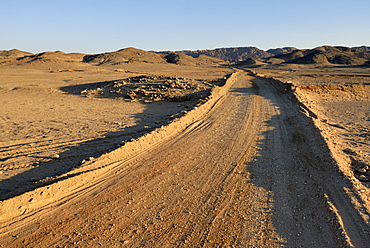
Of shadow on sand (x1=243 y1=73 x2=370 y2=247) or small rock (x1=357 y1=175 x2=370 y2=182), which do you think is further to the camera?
small rock (x1=357 y1=175 x2=370 y2=182)

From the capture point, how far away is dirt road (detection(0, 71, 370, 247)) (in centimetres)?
434

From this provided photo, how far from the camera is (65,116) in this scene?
14539 mm

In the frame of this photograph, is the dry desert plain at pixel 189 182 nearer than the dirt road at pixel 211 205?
No

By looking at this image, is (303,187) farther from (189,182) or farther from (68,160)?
(68,160)

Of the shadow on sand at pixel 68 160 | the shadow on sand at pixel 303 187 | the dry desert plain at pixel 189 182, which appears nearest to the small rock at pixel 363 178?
the dry desert plain at pixel 189 182

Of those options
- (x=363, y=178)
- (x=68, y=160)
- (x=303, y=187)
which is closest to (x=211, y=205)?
(x=303, y=187)

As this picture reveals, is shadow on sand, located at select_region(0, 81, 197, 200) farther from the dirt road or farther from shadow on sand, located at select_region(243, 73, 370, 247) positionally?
shadow on sand, located at select_region(243, 73, 370, 247)

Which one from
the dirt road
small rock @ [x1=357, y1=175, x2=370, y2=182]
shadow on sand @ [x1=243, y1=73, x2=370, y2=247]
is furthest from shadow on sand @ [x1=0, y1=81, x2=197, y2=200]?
small rock @ [x1=357, y1=175, x2=370, y2=182]

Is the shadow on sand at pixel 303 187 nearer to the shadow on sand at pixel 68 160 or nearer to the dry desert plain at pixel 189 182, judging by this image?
the dry desert plain at pixel 189 182

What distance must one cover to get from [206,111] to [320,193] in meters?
8.76

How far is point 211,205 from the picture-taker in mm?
5254

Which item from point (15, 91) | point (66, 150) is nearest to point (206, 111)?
point (66, 150)

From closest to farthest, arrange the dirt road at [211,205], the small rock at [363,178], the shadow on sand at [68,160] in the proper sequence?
the dirt road at [211,205], the shadow on sand at [68,160], the small rock at [363,178]

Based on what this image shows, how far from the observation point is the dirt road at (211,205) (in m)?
4.34
